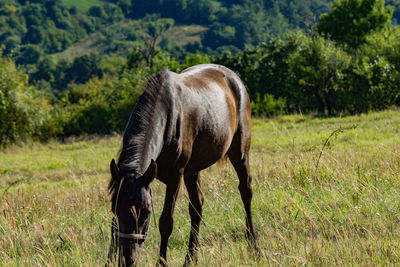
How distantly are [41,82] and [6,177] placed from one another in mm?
117582

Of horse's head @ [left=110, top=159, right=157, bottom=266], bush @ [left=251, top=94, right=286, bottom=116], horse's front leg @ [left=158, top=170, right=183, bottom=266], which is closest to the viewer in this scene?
horse's head @ [left=110, top=159, right=157, bottom=266]

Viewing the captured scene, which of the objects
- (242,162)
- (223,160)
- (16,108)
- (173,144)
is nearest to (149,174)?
(173,144)

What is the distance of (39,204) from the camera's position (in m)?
6.36

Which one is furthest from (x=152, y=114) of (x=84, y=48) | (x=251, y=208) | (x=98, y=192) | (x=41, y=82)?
(x=84, y=48)

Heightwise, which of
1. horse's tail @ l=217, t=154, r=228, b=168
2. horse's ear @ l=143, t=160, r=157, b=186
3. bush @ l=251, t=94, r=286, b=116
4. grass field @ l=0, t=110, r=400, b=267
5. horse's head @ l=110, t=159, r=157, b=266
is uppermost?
horse's ear @ l=143, t=160, r=157, b=186

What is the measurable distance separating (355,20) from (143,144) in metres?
48.8

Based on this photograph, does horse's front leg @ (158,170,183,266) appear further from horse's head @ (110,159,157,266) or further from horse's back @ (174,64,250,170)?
horse's head @ (110,159,157,266)

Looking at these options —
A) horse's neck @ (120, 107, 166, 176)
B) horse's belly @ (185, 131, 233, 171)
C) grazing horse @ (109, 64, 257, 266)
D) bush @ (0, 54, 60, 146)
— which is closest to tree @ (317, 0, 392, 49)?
bush @ (0, 54, 60, 146)

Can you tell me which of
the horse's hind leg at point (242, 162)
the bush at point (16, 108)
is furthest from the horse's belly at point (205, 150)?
the bush at point (16, 108)

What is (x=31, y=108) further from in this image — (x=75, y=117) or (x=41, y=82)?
(x=41, y=82)

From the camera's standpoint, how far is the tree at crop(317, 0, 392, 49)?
45.8 m

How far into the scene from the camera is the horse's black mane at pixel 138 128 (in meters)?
3.15

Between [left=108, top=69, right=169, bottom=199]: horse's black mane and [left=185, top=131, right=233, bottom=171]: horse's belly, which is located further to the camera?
[left=185, top=131, right=233, bottom=171]: horse's belly

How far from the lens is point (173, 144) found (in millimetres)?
3842
